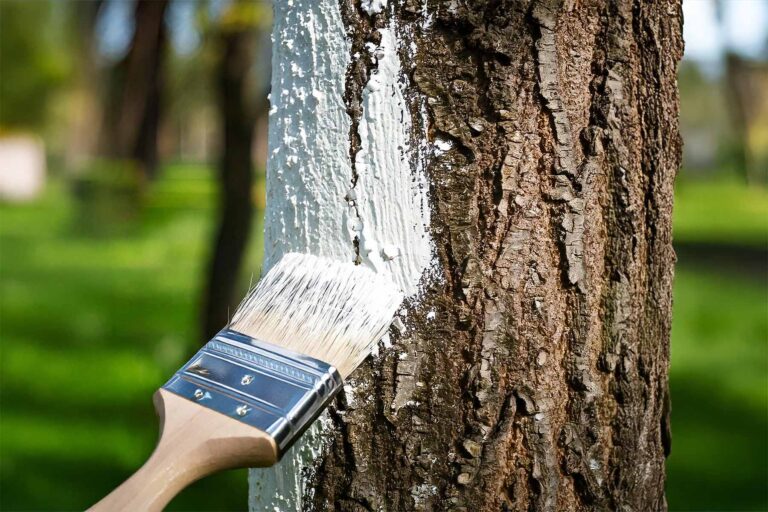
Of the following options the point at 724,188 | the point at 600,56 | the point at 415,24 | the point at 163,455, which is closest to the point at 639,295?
the point at 600,56

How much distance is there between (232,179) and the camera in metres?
4.38

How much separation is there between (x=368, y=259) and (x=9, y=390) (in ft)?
14.1

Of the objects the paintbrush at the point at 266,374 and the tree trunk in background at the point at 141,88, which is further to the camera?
the tree trunk in background at the point at 141,88

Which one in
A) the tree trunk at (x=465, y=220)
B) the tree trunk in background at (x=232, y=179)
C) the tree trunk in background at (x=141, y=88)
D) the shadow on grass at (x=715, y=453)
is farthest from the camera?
the tree trunk in background at (x=141, y=88)

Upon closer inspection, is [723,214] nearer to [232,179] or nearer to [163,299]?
[163,299]

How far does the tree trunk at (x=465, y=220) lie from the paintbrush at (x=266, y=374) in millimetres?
47

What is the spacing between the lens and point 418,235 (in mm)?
1115

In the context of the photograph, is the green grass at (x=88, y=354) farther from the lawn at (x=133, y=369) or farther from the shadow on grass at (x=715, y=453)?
the shadow on grass at (x=715, y=453)

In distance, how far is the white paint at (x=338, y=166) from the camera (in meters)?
1.11

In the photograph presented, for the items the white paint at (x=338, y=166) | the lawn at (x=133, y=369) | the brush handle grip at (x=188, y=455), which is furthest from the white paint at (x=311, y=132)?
the lawn at (x=133, y=369)

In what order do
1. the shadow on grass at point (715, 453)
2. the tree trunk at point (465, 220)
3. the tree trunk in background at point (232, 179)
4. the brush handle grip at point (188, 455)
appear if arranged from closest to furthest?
→ the brush handle grip at point (188, 455), the tree trunk at point (465, 220), the shadow on grass at point (715, 453), the tree trunk in background at point (232, 179)

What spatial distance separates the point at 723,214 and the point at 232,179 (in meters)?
13.8

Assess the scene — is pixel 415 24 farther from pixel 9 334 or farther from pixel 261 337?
pixel 9 334

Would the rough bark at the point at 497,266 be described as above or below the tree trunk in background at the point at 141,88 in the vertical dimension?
below
